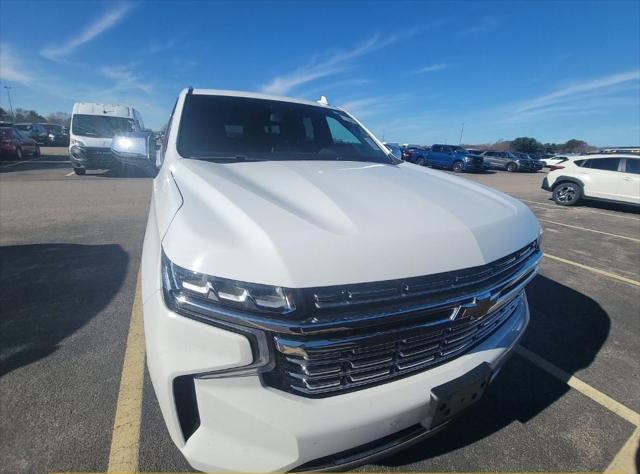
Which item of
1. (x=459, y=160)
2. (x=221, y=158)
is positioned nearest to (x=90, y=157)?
(x=221, y=158)

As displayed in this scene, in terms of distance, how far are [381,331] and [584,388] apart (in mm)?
2095

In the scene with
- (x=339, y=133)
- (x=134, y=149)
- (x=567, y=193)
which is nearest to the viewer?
(x=134, y=149)

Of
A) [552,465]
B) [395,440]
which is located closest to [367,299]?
[395,440]

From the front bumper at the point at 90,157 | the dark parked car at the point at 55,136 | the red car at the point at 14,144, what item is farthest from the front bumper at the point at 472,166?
the dark parked car at the point at 55,136

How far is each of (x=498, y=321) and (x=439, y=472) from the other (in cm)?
81

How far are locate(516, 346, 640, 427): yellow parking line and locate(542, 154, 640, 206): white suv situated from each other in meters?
10.8

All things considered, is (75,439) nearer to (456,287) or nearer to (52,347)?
(52,347)

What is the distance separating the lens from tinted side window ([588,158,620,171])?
10466 mm

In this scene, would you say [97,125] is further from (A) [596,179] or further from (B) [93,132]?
(A) [596,179]

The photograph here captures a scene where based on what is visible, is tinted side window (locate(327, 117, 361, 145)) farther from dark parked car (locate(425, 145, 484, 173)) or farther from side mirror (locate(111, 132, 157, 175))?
dark parked car (locate(425, 145, 484, 173))

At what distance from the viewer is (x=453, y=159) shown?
79.1 ft

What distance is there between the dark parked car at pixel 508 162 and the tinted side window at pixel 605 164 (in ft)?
61.9

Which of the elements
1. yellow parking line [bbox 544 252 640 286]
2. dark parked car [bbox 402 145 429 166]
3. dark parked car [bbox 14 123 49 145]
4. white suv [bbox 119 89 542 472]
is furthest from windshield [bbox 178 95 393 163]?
dark parked car [bbox 14 123 49 145]

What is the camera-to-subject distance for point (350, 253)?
1171 millimetres
